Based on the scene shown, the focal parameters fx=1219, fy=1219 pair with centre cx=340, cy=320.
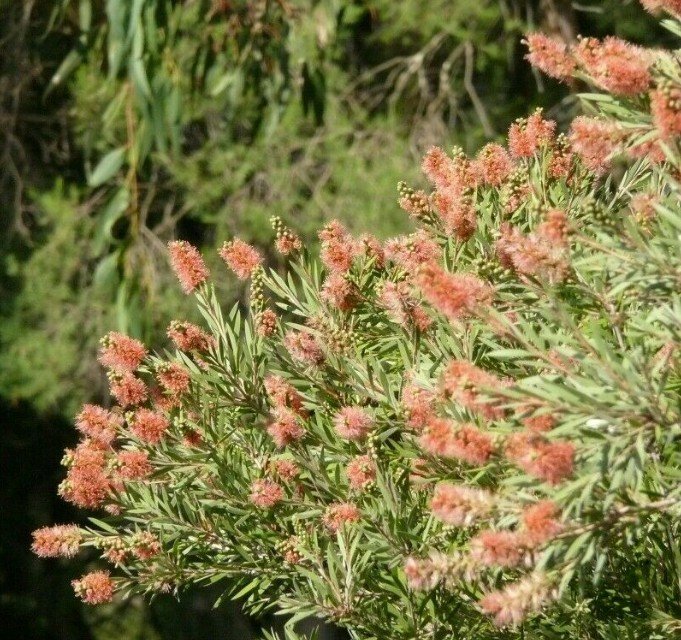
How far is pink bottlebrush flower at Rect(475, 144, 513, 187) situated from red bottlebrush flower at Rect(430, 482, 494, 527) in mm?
686

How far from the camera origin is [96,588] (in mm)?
1592

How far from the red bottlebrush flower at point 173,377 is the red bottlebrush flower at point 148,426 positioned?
1.7 inches

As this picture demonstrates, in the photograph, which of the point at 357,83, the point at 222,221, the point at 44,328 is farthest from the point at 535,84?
the point at 44,328

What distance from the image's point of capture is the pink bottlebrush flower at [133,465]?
1617 millimetres

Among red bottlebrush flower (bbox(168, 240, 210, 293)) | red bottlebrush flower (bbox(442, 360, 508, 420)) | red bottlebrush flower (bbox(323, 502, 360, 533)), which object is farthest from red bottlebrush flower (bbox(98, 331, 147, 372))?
red bottlebrush flower (bbox(442, 360, 508, 420))

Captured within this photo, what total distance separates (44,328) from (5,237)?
511mm

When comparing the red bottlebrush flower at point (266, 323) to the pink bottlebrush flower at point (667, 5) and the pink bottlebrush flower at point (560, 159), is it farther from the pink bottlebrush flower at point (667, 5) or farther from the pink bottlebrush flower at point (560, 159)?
the pink bottlebrush flower at point (667, 5)

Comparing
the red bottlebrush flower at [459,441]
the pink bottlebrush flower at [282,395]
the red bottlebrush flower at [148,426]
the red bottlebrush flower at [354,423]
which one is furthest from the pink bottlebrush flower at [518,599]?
the red bottlebrush flower at [148,426]

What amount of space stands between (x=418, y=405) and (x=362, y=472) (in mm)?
156

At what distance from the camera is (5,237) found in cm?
628

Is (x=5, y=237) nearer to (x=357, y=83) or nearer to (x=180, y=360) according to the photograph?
(x=357, y=83)

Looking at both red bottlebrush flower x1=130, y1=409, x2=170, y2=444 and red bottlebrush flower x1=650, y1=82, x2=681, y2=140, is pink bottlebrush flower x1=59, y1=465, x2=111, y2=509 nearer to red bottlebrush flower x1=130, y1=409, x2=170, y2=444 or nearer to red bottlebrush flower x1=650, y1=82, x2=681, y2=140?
red bottlebrush flower x1=130, y1=409, x2=170, y2=444

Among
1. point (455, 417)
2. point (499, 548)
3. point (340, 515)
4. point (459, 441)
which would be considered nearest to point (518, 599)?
point (499, 548)

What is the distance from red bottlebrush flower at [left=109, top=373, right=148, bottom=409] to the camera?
1.66 m
